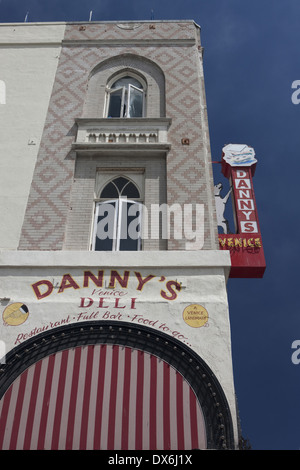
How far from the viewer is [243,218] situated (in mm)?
11109

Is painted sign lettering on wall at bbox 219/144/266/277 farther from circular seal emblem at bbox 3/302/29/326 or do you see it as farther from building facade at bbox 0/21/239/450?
circular seal emblem at bbox 3/302/29/326

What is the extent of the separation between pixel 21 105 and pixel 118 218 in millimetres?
4494

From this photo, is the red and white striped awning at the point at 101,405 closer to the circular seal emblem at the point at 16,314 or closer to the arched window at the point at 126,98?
the circular seal emblem at the point at 16,314

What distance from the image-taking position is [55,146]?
10477 mm

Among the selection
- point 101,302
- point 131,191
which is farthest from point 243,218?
point 101,302

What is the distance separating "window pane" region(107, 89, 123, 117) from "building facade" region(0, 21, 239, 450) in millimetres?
45

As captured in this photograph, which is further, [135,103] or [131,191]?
[135,103]

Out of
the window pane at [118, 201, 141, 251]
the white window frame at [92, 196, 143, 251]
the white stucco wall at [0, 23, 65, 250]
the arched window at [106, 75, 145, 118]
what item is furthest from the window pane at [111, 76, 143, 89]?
the window pane at [118, 201, 141, 251]

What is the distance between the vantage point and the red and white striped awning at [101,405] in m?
6.30

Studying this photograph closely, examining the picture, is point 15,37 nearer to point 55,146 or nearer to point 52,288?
point 55,146

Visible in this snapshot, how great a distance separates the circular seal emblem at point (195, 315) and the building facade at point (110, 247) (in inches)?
1.0

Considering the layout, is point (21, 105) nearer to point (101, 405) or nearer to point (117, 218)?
point (117, 218)

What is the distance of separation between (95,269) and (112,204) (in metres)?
2.01

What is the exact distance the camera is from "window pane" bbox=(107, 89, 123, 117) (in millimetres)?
11750
